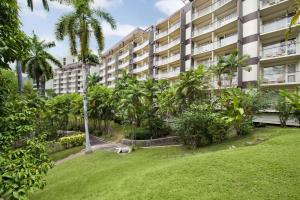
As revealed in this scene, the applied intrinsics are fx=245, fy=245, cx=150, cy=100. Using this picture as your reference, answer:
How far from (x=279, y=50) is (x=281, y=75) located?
8.94 ft

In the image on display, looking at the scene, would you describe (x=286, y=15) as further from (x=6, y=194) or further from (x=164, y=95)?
(x=6, y=194)

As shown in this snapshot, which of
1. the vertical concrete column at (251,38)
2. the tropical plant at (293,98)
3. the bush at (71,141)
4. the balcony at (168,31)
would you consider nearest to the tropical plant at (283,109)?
the vertical concrete column at (251,38)

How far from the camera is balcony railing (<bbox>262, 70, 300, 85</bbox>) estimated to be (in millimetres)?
24467

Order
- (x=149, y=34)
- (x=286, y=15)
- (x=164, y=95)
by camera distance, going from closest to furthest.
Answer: (x=286, y=15) < (x=164, y=95) < (x=149, y=34)

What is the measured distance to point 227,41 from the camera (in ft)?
104

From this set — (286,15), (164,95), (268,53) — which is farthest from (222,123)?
(286,15)

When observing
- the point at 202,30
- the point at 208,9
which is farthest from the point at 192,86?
the point at 208,9

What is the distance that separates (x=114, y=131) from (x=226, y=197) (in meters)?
32.2

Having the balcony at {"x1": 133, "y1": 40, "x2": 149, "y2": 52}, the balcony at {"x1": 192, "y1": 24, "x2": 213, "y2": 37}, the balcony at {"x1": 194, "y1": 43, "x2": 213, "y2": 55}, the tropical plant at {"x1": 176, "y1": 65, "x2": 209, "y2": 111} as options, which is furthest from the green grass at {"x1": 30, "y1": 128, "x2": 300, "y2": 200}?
the balcony at {"x1": 133, "y1": 40, "x2": 149, "y2": 52}

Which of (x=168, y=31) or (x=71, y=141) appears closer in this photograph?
(x=71, y=141)

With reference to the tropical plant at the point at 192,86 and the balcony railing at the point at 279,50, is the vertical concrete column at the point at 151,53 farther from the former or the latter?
the balcony railing at the point at 279,50

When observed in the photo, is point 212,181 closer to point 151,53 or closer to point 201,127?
point 201,127

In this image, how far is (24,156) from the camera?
18.1 feet

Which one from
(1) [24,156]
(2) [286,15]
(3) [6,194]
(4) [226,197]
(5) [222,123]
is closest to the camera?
(3) [6,194]
